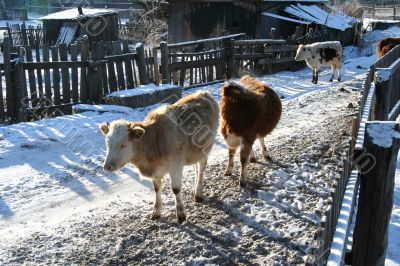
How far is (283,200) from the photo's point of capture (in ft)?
18.9

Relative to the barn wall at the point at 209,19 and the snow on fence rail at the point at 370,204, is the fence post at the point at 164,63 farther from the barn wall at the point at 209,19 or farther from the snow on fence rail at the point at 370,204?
the barn wall at the point at 209,19

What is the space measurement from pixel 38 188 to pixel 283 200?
3.47m

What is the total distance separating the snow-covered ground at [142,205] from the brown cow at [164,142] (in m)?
0.56

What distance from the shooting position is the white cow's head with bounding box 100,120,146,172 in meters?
4.71

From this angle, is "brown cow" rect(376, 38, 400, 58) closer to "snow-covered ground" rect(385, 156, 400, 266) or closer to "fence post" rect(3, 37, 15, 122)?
"snow-covered ground" rect(385, 156, 400, 266)

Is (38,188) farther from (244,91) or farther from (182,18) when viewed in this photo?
(182,18)

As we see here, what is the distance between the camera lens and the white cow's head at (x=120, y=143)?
4715 mm

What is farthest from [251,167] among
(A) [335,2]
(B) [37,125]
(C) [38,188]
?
(A) [335,2]

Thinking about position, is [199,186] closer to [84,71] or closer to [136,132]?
[136,132]

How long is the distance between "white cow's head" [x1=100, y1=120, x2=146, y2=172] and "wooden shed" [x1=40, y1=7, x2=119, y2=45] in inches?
1059

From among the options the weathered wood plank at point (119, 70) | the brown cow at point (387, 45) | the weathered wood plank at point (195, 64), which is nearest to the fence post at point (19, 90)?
the weathered wood plank at point (119, 70)

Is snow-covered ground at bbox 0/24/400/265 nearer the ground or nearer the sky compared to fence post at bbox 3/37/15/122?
nearer the ground

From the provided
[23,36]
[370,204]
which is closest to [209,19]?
[23,36]

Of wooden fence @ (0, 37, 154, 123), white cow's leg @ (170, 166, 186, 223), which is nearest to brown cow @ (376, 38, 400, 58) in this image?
wooden fence @ (0, 37, 154, 123)
